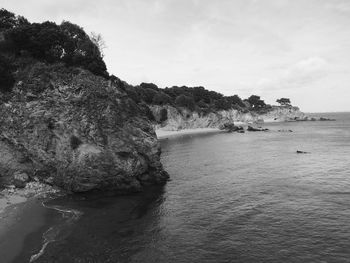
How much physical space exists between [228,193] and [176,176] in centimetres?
1299

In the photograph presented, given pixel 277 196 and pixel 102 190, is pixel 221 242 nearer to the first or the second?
pixel 277 196

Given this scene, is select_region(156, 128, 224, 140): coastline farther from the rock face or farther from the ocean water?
the rock face

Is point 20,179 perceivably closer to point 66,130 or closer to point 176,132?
point 66,130

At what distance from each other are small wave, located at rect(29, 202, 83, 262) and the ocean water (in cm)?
11

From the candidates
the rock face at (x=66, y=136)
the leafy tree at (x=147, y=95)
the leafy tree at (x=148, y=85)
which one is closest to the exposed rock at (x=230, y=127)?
the leafy tree at (x=147, y=95)

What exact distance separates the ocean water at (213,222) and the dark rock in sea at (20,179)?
595 centimetres

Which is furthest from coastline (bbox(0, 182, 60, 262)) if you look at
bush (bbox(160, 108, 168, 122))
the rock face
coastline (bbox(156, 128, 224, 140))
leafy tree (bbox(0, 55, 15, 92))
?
bush (bbox(160, 108, 168, 122))

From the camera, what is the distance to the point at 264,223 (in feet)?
89.2

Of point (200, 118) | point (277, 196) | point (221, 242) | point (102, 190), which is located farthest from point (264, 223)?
point (200, 118)

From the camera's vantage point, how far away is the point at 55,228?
2712 cm

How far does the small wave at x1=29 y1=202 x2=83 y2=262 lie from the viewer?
894 inches

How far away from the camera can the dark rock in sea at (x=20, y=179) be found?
36.3 metres

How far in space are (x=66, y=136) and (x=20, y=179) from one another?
27.0 ft

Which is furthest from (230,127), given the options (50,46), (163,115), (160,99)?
(50,46)
